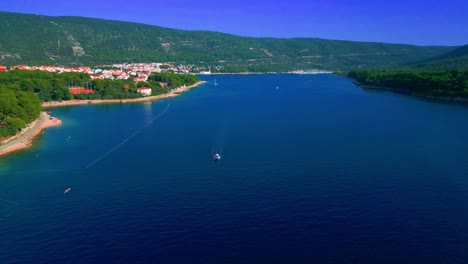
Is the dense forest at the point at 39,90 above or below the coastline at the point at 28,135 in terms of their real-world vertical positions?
above

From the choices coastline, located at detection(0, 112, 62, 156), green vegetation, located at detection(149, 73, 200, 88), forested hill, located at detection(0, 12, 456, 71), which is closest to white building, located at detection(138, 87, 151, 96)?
green vegetation, located at detection(149, 73, 200, 88)

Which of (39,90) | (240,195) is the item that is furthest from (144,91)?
(240,195)

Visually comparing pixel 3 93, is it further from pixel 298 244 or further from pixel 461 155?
pixel 461 155

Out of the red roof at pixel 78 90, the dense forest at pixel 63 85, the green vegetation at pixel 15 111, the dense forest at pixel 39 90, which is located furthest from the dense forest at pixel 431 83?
the green vegetation at pixel 15 111

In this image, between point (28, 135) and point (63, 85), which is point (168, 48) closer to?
point (63, 85)

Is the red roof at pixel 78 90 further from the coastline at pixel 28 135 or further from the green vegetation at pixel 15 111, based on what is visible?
the green vegetation at pixel 15 111

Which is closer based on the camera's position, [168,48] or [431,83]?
[431,83]
